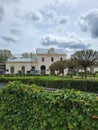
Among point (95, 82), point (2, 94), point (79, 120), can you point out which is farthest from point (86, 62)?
point (79, 120)

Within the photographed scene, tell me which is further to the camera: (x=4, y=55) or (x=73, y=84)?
(x=4, y=55)

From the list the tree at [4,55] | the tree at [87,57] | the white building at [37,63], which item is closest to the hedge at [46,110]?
the tree at [87,57]

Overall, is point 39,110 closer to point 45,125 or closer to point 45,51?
point 45,125

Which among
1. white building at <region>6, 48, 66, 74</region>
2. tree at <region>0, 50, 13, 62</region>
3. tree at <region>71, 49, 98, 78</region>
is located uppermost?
tree at <region>0, 50, 13, 62</region>

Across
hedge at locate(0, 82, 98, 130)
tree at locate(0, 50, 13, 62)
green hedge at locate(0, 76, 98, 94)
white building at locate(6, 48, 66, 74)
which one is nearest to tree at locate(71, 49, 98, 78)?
green hedge at locate(0, 76, 98, 94)

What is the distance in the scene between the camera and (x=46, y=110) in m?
4.03

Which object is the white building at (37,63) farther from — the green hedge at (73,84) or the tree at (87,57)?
the green hedge at (73,84)

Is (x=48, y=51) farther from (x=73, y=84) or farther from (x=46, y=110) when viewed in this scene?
(x=46, y=110)

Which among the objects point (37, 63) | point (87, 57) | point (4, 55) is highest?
point (4, 55)

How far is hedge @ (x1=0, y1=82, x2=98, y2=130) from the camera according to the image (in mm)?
3416

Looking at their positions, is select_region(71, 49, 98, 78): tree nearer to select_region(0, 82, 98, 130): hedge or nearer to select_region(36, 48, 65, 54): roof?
select_region(0, 82, 98, 130): hedge

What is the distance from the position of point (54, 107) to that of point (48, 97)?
0.91ft

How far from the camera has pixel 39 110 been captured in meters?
4.26

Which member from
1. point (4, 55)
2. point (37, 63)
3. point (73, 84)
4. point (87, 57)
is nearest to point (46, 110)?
point (73, 84)
